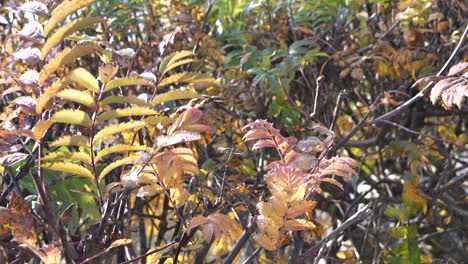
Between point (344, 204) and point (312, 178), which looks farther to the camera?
point (344, 204)

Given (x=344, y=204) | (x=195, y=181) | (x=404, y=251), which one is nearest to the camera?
(x=195, y=181)

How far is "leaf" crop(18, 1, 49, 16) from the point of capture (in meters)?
1.73


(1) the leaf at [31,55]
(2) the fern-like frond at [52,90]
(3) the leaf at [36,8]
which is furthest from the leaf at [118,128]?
(3) the leaf at [36,8]

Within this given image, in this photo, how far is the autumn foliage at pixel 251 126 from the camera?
154cm

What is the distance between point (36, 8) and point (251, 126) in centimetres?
58

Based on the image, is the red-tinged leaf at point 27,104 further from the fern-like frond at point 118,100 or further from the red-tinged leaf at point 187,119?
the red-tinged leaf at point 187,119

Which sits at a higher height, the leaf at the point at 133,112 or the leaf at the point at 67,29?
the leaf at the point at 67,29

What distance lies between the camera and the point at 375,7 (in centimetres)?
330

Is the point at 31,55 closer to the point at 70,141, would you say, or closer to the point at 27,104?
the point at 27,104

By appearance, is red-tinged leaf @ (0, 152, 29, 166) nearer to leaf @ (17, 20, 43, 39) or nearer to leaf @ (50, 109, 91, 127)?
leaf @ (50, 109, 91, 127)

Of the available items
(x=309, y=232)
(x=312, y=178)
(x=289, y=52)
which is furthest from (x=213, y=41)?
(x=312, y=178)

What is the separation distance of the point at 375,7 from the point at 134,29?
1.08 metres

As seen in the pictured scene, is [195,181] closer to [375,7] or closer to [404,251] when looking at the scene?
[404,251]

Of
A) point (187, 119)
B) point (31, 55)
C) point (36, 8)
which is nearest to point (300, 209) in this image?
point (187, 119)
